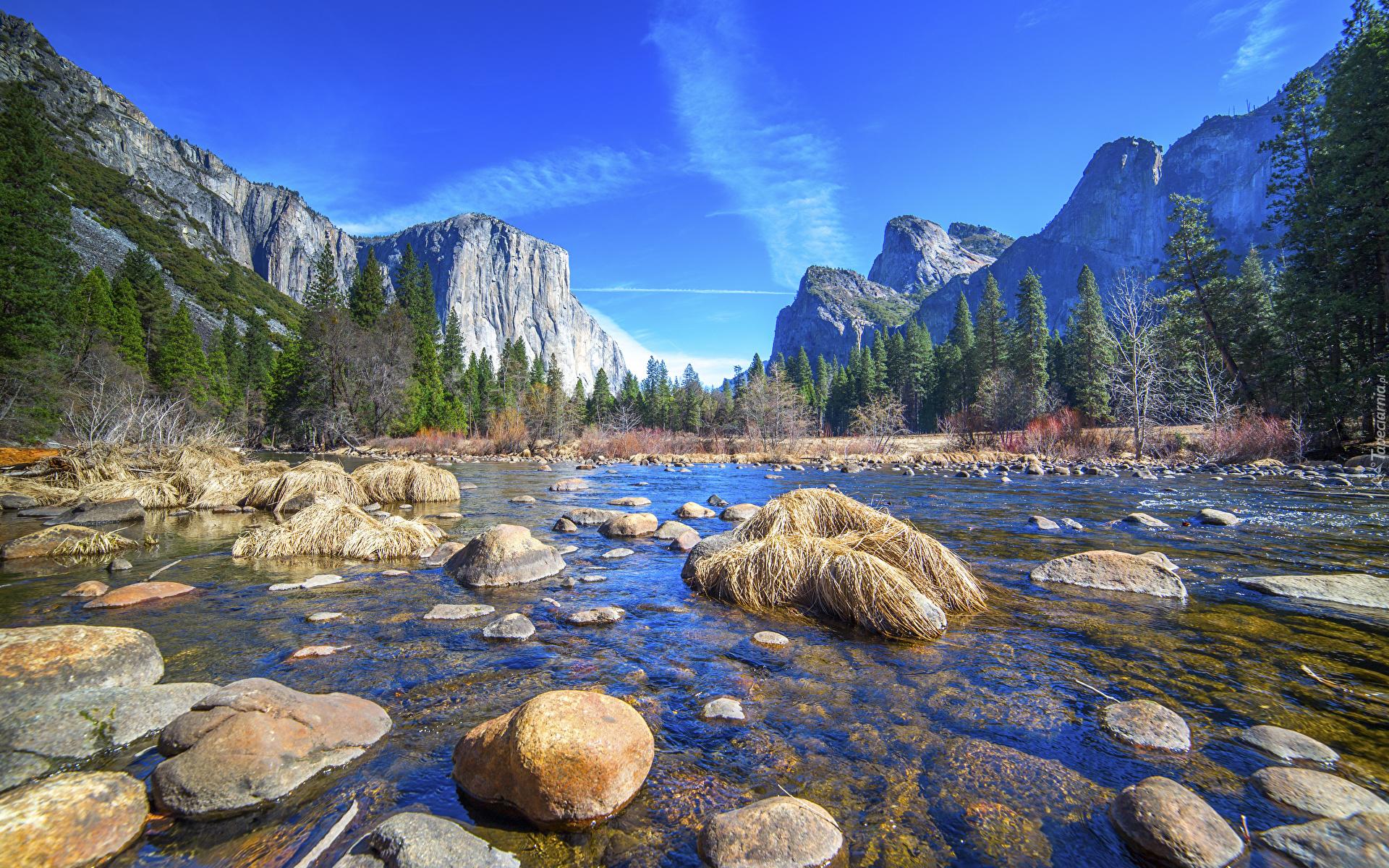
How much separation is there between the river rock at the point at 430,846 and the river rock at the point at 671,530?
709 cm

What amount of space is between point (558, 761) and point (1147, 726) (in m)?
3.58

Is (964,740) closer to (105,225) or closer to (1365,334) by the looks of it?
(1365,334)

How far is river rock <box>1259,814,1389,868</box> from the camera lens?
225 centimetres

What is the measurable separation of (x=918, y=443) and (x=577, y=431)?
33587 mm

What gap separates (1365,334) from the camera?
68.4ft

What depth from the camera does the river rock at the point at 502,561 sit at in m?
7.04

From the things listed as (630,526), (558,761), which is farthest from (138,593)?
(630,526)

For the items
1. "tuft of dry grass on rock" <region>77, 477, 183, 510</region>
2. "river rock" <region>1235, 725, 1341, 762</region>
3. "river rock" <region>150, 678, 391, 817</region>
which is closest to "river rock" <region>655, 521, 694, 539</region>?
"river rock" <region>150, 678, 391, 817</region>

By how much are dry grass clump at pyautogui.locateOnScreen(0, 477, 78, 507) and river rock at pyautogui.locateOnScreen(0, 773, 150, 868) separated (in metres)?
14.5

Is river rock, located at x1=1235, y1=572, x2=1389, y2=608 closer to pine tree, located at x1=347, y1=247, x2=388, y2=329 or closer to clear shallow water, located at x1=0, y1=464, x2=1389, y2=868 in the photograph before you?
clear shallow water, located at x1=0, y1=464, x2=1389, y2=868

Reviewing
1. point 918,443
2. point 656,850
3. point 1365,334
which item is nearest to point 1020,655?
point 656,850

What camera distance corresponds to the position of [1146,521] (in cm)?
1016

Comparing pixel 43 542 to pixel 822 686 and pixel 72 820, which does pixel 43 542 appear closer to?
pixel 72 820

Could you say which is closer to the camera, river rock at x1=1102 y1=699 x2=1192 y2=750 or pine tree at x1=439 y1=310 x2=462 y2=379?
river rock at x1=1102 y1=699 x2=1192 y2=750
